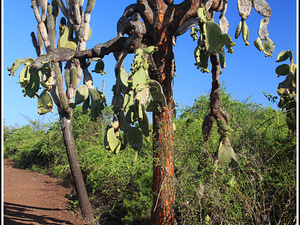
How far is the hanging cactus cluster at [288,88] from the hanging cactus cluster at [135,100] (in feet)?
3.96

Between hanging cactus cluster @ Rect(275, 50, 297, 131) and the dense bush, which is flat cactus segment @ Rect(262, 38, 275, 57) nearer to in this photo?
hanging cactus cluster @ Rect(275, 50, 297, 131)

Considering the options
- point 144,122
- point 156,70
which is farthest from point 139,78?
point 156,70

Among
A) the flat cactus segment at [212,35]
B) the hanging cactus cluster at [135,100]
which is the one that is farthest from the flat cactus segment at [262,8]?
the hanging cactus cluster at [135,100]

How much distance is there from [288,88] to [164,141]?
139 centimetres

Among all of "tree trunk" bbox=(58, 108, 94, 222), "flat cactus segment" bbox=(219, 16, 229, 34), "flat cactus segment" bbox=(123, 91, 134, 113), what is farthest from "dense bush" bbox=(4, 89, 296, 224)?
"flat cactus segment" bbox=(219, 16, 229, 34)

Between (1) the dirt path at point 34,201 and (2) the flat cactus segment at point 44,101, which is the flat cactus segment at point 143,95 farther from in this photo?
(1) the dirt path at point 34,201

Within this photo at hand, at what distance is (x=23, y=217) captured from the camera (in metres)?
6.00

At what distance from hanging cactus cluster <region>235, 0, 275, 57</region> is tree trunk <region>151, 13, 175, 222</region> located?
0.80m

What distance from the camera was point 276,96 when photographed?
353cm

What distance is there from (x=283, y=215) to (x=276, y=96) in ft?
4.37

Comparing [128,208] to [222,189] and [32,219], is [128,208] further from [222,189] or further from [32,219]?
[222,189]

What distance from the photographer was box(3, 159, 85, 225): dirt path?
6.02 meters

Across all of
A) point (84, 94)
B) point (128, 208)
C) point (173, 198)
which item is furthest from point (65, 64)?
point (173, 198)

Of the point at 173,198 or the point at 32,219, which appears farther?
the point at 32,219
